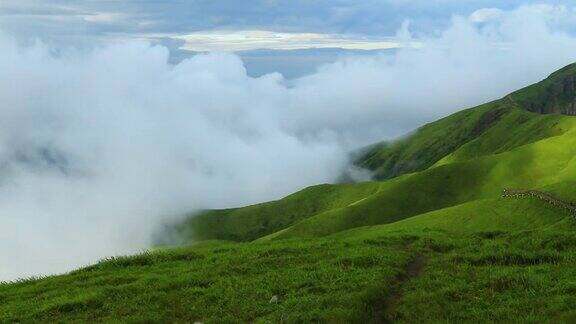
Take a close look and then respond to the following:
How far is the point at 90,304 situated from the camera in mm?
27656

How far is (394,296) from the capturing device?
2591 cm

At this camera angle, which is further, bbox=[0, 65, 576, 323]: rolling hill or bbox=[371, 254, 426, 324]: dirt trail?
bbox=[0, 65, 576, 323]: rolling hill

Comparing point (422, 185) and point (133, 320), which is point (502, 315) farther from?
point (422, 185)

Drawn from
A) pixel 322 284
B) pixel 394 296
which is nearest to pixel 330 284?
pixel 322 284

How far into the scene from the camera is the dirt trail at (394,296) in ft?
76.3

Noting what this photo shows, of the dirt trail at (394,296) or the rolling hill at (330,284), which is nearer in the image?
the dirt trail at (394,296)

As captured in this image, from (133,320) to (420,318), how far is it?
12.6 meters

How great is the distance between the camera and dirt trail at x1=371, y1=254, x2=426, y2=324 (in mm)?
23266

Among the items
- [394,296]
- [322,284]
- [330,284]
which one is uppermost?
[322,284]

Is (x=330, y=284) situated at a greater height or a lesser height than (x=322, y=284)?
lesser

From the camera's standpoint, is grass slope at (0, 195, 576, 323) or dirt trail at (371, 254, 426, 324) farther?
grass slope at (0, 195, 576, 323)

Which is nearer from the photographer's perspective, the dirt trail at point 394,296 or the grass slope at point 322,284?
the dirt trail at point 394,296

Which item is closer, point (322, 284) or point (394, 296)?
point (394, 296)

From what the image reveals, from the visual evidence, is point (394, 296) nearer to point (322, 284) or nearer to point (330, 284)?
point (330, 284)
